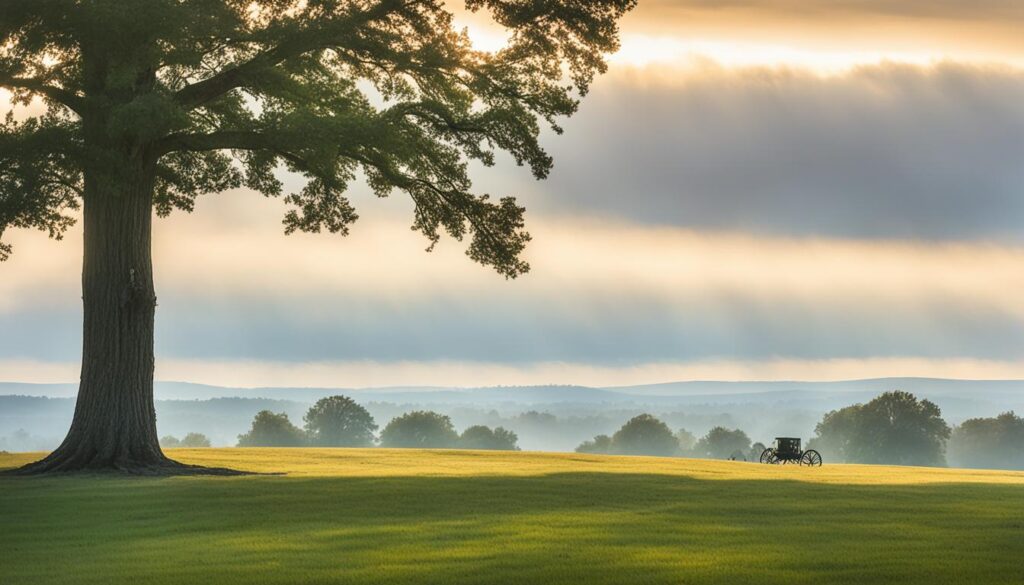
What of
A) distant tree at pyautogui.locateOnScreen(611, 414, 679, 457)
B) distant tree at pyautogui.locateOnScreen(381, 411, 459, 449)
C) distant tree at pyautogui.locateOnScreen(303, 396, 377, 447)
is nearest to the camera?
distant tree at pyautogui.locateOnScreen(303, 396, 377, 447)

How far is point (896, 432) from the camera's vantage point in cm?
12350

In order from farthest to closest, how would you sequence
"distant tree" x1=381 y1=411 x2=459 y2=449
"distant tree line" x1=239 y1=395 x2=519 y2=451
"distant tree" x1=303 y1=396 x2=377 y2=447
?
"distant tree" x1=381 y1=411 x2=459 y2=449 → "distant tree" x1=303 y1=396 x2=377 y2=447 → "distant tree line" x1=239 y1=395 x2=519 y2=451

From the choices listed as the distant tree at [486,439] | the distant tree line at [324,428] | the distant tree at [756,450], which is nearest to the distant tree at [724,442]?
the distant tree at [486,439]

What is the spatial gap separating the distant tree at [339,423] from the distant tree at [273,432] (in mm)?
1663

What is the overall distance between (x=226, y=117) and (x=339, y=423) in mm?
103302

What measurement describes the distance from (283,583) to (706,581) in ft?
16.7

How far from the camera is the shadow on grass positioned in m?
17.2

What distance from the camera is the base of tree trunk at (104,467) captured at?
34.0m

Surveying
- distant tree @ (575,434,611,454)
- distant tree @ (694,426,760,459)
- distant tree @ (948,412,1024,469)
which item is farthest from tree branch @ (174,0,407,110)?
distant tree @ (575,434,611,454)

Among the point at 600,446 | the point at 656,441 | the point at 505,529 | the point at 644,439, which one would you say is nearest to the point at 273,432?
the point at 644,439

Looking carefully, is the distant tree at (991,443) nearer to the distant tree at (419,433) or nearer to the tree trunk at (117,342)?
the distant tree at (419,433)

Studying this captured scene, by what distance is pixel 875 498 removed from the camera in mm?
28406

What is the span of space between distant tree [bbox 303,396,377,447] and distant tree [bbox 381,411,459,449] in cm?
946

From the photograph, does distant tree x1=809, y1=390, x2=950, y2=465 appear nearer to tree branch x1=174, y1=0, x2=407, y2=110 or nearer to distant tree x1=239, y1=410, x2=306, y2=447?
distant tree x1=239, y1=410, x2=306, y2=447
